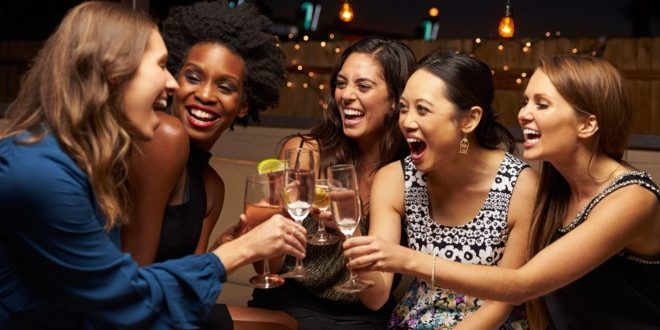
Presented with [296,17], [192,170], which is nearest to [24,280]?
[192,170]

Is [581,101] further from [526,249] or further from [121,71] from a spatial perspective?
[121,71]

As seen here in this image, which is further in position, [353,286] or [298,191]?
[353,286]

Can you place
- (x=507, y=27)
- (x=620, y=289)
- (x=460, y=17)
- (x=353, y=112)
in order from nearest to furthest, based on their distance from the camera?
(x=620, y=289)
(x=353, y=112)
(x=507, y=27)
(x=460, y=17)

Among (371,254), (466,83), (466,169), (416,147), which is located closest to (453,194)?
(466,169)

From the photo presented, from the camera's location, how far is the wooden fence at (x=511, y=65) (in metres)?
8.65

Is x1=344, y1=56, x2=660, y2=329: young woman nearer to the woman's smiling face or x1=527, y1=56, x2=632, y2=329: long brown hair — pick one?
x1=527, y1=56, x2=632, y2=329: long brown hair

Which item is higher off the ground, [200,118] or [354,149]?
[200,118]

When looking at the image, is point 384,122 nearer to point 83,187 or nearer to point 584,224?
point 584,224

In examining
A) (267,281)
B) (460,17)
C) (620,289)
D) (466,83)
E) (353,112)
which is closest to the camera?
(267,281)

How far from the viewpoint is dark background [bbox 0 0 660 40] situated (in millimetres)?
8875

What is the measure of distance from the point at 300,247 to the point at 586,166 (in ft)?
2.89

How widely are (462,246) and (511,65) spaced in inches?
269

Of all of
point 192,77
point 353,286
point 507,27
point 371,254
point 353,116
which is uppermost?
point 507,27

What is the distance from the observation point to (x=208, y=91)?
2.62m
